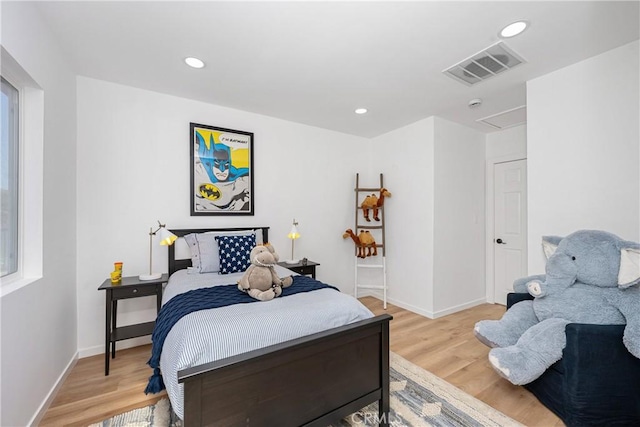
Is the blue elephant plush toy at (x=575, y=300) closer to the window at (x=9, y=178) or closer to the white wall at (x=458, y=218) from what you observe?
the white wall at (x=458, y=218)

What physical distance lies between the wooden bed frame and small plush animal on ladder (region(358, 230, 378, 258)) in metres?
2.29

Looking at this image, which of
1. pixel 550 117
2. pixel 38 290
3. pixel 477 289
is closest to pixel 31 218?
pixel 38 290

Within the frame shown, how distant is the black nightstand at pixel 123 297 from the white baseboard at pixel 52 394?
259 millimetres

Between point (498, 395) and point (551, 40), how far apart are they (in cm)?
254

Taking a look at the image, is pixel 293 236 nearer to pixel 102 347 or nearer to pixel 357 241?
pixel 357 241

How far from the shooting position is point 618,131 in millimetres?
2059

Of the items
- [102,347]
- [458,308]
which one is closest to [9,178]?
[102,347]

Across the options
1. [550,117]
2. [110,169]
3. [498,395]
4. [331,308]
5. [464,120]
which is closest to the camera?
[331,308]

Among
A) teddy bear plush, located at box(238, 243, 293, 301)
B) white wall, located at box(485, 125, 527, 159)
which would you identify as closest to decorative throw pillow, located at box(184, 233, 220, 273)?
teddy bear plush, located at box(238, 243, 293, 301)

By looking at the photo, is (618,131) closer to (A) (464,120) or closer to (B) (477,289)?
(A) (464,120)

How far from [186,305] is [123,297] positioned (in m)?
1.01

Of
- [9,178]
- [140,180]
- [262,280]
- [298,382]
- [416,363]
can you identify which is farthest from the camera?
[140,180]

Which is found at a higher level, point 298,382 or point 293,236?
point 293,236

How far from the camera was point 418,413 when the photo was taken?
1795 millimetres
